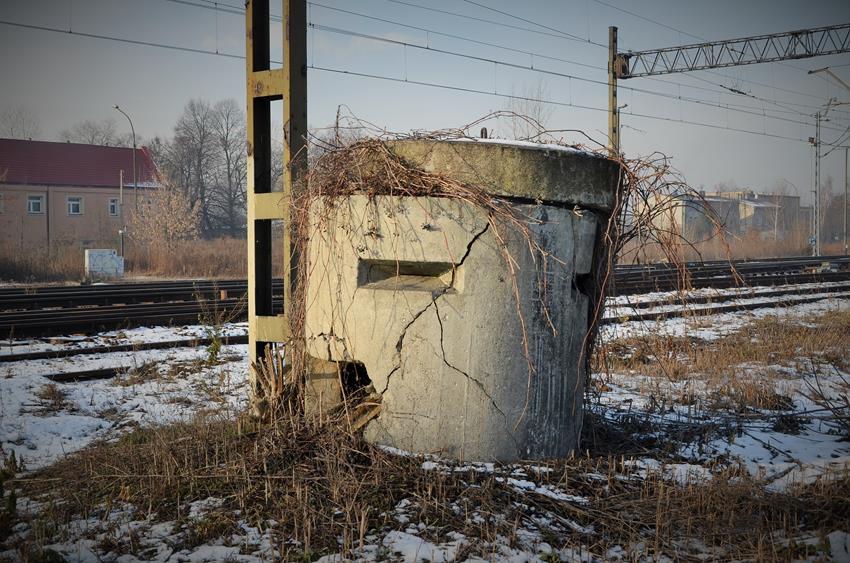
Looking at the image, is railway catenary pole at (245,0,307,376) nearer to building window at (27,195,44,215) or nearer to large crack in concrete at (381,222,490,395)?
large crack in concrete at (381,222,490,395)

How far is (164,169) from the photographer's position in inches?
2120

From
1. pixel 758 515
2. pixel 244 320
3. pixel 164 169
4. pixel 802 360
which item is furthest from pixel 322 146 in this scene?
pixel 164 169

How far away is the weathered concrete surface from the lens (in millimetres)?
4008

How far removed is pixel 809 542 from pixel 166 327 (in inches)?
341

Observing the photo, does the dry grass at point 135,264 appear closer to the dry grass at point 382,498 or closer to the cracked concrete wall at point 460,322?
the dry grass at point 382,498

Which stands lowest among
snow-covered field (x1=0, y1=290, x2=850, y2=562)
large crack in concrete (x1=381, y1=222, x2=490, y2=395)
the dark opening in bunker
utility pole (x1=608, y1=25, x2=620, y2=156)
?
snow-covered field (x1=0, y1=290, x2=850, y2=562)

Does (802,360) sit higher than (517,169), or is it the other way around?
(517,169)

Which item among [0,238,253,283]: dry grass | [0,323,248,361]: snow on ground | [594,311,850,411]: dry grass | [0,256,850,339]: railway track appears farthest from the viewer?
[0,238,253,283]: dry grass

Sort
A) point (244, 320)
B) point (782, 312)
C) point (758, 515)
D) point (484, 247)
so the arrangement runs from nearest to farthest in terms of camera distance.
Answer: point (758, 515), point (484, 247), point (244, 320), point (782, 312)

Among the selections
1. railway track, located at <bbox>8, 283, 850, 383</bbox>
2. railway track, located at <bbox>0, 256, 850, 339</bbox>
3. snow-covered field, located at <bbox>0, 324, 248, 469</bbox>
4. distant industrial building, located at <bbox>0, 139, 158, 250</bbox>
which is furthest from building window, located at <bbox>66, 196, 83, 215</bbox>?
railway track, located at <bbox>8, 283, 850, 383</bbox>

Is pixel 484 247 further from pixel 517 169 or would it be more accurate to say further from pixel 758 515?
pixel 758 515

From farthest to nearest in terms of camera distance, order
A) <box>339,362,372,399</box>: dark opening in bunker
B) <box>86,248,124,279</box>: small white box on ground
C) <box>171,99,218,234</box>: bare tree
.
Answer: <box>171,99,218,234</box>: bare tree → <box>86,248,124,279</box>: small white box on ground → <box>339,362,372,399</box>: dark opening in bunker

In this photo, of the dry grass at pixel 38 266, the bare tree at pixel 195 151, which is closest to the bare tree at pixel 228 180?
the bare tree at pixel 195 151

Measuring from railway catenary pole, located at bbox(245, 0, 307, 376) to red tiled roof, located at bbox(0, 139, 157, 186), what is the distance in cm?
4038
